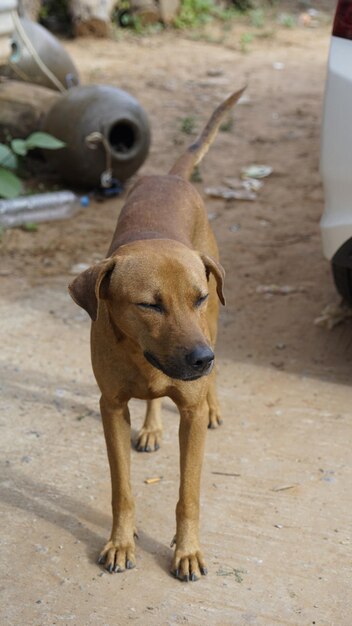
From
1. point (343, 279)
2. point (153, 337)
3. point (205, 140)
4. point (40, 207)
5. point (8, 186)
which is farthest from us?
point (40, 207)

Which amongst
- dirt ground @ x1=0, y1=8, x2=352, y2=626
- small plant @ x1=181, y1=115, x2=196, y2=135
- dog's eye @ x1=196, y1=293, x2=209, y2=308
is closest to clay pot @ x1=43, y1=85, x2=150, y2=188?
dirt ground @ x1=0, y1=8, x2=352, y2=626

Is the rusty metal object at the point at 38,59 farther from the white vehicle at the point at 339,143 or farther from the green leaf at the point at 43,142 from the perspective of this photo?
the white vehicle at the point at 339,143

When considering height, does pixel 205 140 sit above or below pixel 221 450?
above

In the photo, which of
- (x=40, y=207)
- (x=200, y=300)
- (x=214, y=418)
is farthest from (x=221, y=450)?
(x=40, y=207)

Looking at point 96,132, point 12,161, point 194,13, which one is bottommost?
point 194,13

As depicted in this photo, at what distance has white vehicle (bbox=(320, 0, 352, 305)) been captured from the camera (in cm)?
470

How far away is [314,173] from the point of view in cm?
877

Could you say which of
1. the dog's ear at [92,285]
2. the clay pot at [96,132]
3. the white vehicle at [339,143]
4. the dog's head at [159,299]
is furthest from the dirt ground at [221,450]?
the dog's ear at [92,285]

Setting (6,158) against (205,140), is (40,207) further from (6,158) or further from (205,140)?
(205,140)

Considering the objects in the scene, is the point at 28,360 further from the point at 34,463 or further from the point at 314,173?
the point at 314,173

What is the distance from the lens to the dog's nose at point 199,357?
315 centimetres

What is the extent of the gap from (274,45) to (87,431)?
1022 cm

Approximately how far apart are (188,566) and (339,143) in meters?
2.29

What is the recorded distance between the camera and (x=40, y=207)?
26.1ft
